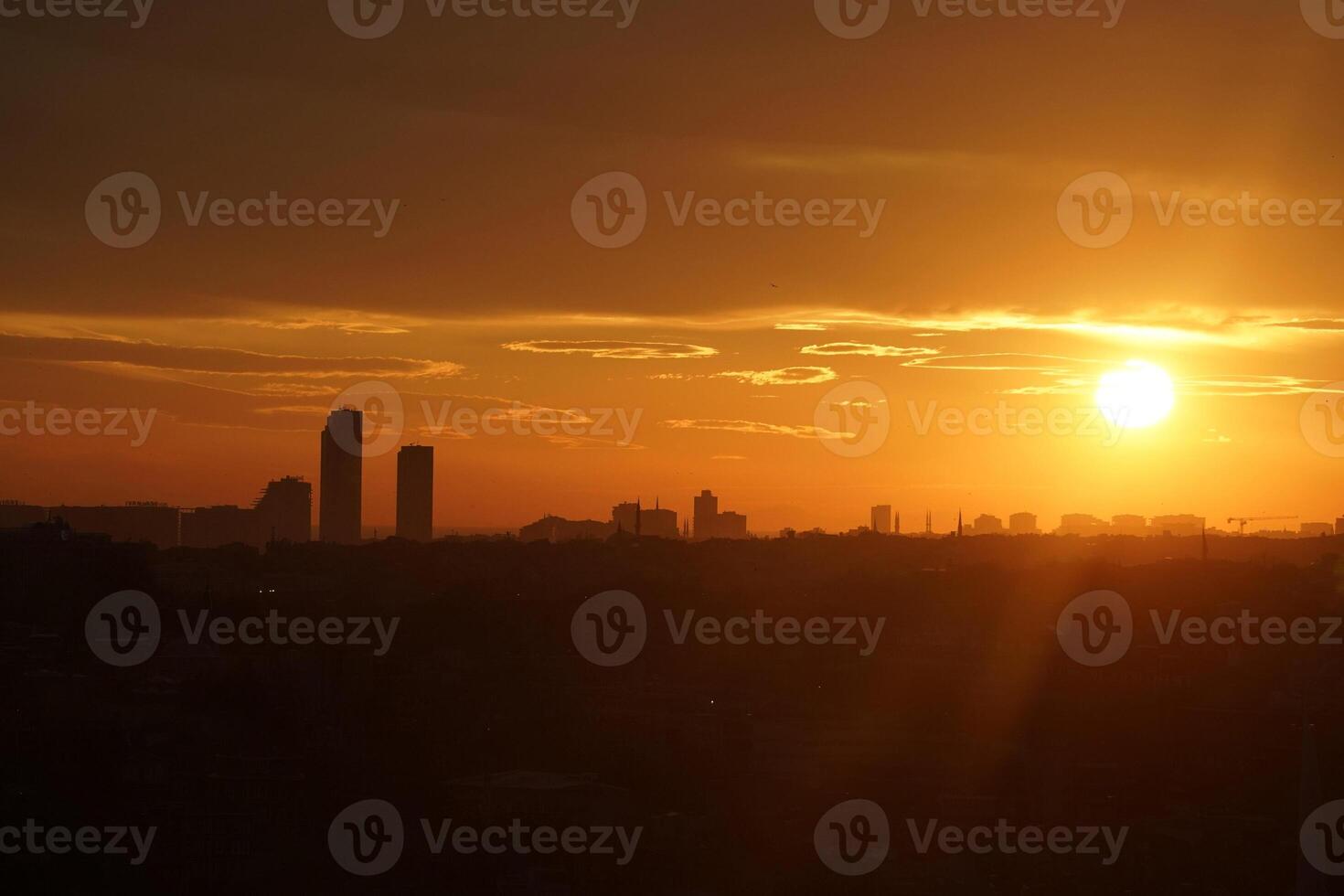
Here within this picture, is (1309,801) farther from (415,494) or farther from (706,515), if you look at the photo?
(706,515)

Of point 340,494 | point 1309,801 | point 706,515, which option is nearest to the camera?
point 1309,801

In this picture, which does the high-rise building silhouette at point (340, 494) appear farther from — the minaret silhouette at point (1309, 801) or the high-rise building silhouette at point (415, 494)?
the minaret silhouette at point (1309, 801)

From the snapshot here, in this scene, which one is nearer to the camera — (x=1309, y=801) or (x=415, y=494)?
(x=1309, y=801)

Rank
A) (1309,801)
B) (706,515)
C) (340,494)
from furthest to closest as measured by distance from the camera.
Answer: (706,515)
(340,494)
(1309,801)

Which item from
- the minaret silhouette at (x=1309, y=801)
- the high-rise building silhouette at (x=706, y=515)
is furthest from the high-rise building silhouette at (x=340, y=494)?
the minaret silhouette at (x=1309, y=801)

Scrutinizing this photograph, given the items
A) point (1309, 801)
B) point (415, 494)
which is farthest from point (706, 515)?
point (1309, 801)

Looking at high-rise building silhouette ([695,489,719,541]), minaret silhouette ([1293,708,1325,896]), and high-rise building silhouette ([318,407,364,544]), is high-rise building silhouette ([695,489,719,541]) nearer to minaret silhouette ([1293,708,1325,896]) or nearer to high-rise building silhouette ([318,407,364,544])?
high-rise building silhouette ([318,407,364,544])

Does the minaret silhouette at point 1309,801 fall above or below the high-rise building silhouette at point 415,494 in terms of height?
below

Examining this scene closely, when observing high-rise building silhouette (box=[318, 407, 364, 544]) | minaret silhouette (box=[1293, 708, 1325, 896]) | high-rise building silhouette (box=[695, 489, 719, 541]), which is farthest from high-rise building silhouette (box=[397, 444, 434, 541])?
minaret silhouette (box=[1293, 708, 1325, 896])
